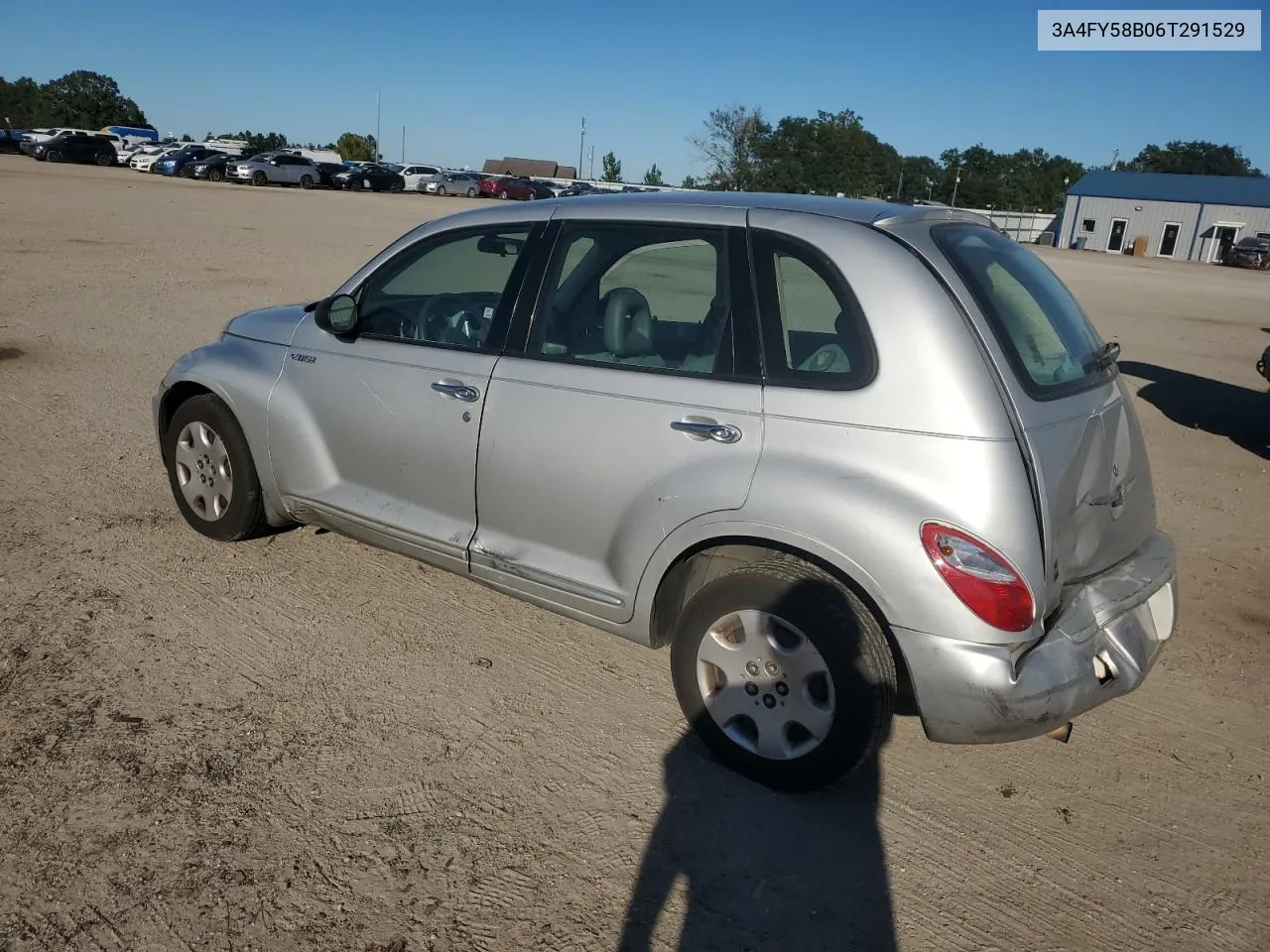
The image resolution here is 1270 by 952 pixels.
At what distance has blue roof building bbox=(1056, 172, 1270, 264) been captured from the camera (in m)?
57.4

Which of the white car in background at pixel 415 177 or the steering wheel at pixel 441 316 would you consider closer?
the steering wheel at pixel 441 316

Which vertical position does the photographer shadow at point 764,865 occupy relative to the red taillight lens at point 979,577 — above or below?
below

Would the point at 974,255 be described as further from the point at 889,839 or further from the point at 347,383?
the point at 347,383

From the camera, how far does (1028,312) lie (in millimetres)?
3383

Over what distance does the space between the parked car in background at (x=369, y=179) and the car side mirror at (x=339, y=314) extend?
46.3 metres

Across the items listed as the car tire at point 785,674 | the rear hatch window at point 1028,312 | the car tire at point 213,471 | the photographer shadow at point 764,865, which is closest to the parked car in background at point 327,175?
the car tire at point 213,471

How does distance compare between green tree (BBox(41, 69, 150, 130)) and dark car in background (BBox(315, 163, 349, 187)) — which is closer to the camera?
dark car in background (BBox(315, 163, 349, 187))

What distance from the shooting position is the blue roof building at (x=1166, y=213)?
188 feet

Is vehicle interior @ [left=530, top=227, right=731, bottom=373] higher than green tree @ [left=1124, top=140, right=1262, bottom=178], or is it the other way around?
green tree @ [left=1124, top=140, right=1262, bottom=178]

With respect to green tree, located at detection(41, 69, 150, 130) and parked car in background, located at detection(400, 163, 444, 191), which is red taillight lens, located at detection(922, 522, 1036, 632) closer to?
parked car in background, located at detection(400, 163, 444, 191)

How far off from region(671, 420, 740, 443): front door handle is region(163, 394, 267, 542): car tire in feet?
7.77

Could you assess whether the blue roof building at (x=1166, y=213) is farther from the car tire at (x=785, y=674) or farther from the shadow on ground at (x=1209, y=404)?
the car tire at (x=785, y=674)

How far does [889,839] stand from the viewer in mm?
3154

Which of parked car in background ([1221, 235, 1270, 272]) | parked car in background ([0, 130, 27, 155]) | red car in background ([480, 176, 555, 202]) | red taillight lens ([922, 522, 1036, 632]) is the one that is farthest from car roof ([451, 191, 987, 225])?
parked car in background ([0, 130, 27, 155])
